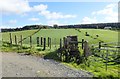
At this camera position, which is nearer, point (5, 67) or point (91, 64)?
point (5, 67)

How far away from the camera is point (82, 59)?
1764 centimetres

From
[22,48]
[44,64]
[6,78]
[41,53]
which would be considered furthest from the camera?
[22,48]

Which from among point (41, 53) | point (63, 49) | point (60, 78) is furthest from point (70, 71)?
point (41, 53)

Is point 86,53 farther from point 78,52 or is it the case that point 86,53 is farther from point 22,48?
point 22,48

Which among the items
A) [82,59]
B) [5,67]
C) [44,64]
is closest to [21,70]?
[5,67]

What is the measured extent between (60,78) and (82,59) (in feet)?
15.9

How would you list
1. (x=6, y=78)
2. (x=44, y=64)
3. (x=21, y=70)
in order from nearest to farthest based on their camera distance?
(x=6, y=78)
(x=21, y=70)
(x=44, y=64)

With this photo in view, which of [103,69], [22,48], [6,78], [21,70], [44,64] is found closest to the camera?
[6,78]

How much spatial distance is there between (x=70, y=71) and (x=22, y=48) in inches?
457

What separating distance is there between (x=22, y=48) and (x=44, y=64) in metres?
9.21

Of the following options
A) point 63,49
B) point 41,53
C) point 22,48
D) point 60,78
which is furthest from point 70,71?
point 22,48

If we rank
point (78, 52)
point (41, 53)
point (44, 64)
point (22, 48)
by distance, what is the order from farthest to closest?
1. point (22, 48)
2. point (41, 53)
3. point (78, 52)
4. point (44, 64)

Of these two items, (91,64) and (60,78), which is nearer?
(60,78)

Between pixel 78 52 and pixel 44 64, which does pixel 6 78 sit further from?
pixel 78 52
